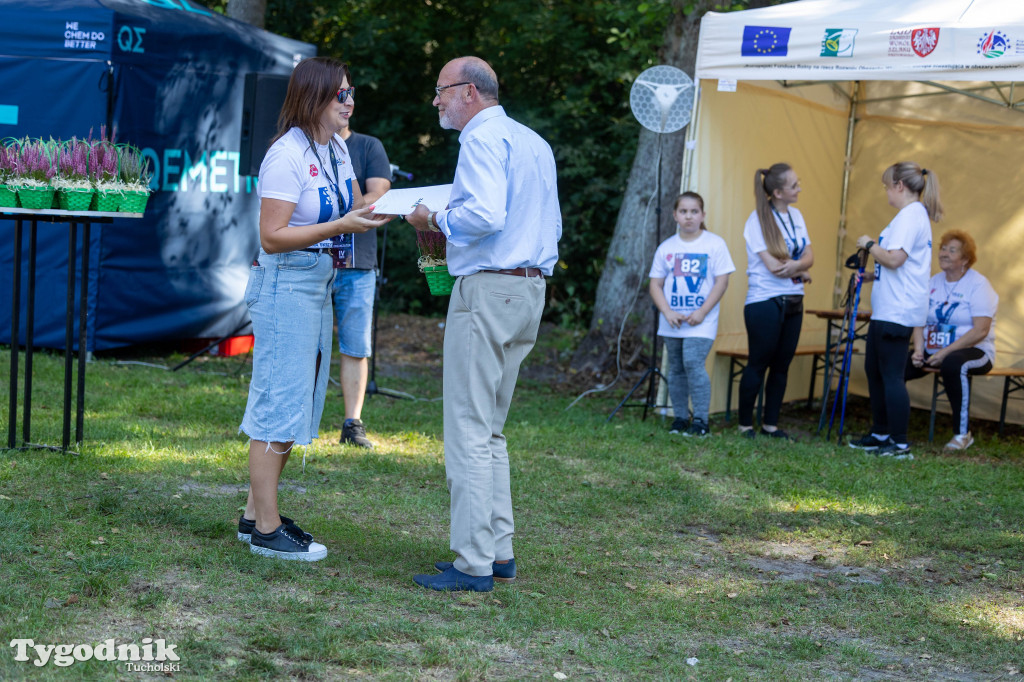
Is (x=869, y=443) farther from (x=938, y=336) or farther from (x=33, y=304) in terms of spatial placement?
(x=33, y=304)

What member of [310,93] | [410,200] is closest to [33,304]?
[310,93]

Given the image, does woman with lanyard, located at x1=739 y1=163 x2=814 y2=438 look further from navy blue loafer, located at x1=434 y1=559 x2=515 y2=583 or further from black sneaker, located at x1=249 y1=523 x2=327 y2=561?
black sneaker, located at x1=249 y1=523 x2=327 y2=561

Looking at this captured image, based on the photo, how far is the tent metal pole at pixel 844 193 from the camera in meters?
8.83

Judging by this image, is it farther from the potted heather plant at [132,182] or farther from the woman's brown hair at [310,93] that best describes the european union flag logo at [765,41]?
the potted heather plant at [132,182]

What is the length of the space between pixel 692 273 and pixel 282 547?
3885mm

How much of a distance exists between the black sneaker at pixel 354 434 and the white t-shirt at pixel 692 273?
7.32 feet

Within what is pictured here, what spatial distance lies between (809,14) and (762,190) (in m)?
1.13

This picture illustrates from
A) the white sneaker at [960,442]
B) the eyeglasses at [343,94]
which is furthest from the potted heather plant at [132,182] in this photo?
the white sneaker at [960,442]

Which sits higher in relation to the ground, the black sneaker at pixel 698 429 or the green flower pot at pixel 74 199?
the green flower pot at pixel 74 199

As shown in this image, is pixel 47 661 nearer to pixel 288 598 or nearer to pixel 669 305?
pixel 288 598

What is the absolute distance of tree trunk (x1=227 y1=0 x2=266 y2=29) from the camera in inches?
400

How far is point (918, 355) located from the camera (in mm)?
7203

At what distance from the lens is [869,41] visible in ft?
A: 20.2

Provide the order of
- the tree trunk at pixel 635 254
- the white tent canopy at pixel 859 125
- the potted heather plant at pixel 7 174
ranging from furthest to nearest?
the tree trunk at pixel 635 254
the white tent canopy at pixel 859 125
the potted heather plant at pixel 7 174
